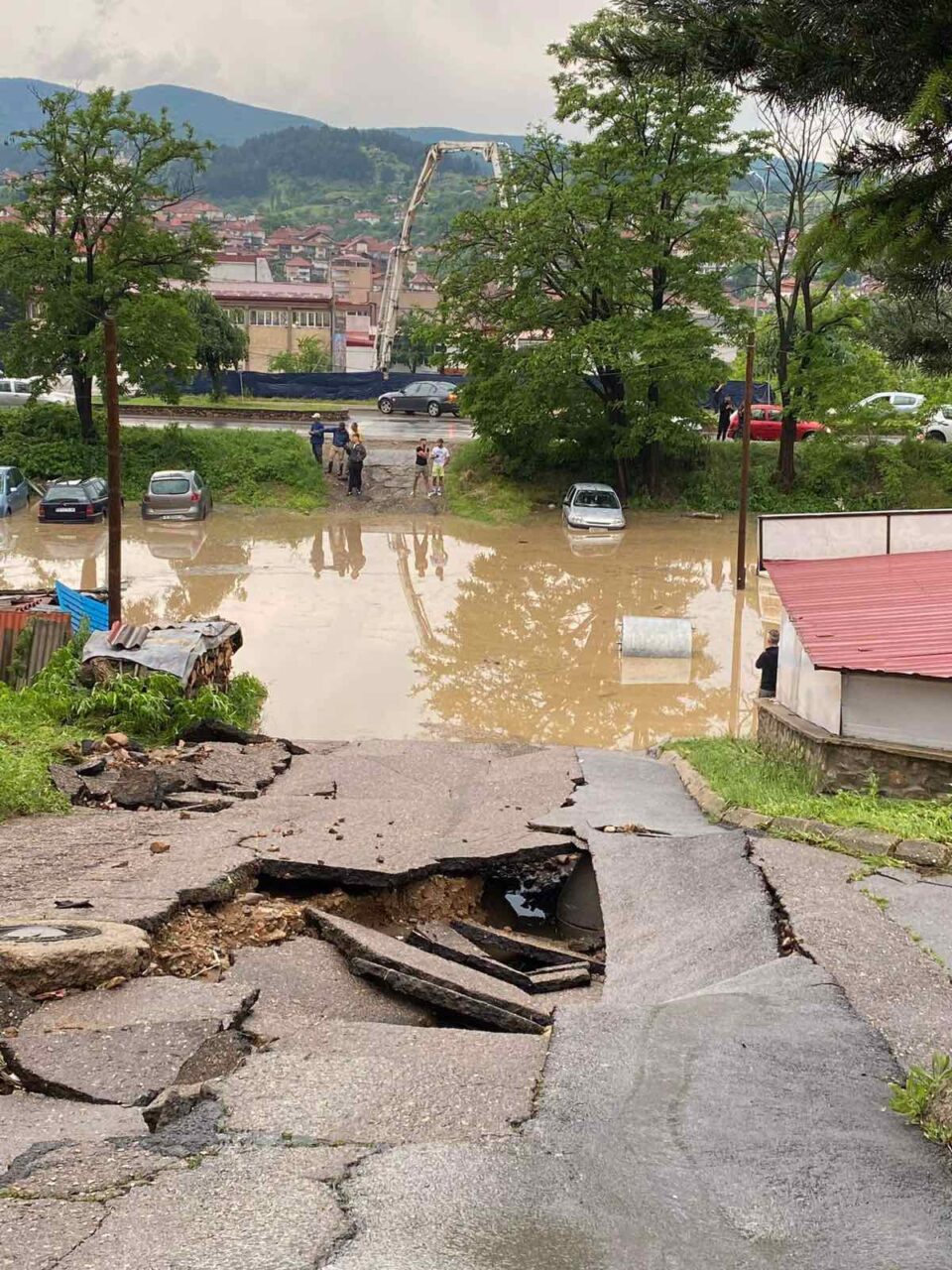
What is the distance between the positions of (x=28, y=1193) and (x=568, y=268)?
125ft

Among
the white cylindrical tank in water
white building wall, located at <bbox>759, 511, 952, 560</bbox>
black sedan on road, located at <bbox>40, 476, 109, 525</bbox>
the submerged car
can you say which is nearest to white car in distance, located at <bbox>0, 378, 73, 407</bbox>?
the submerged car

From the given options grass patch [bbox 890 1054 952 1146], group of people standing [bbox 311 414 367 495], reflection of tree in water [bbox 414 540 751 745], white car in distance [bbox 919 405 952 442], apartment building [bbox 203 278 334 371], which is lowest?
reflection of tree in water [bbox 414 540 751 745]

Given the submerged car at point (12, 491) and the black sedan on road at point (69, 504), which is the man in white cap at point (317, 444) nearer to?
the black sedan on road at point (69, 504)

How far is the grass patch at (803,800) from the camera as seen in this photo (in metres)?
11.3

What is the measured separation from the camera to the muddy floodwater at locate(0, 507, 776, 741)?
67.5 ft

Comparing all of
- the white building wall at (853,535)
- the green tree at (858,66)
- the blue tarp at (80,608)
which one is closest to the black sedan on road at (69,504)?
the blue tarp at (80,608)

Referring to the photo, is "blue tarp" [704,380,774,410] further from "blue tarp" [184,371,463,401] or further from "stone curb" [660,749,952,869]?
"stone curb" [660,749,952,869]

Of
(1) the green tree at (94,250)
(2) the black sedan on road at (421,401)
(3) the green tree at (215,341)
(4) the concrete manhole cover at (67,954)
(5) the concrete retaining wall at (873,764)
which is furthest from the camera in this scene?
(2) the black sedan on road at (421,401)

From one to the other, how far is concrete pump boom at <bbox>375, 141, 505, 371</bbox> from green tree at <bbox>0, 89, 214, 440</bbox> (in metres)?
15.4

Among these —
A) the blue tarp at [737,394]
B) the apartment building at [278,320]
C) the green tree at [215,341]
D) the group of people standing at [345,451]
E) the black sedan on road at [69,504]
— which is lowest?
the black sedan on road at [69,504]

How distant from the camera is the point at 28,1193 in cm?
530

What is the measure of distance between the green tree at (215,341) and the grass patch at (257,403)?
870 mm

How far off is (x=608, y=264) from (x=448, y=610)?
15.2 m

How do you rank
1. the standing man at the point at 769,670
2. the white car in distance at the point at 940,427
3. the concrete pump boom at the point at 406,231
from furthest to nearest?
the concrete pump boom at the point at 406,231 < the white car in distance at the point at 940,427 < the standing man at the point at 769,670
